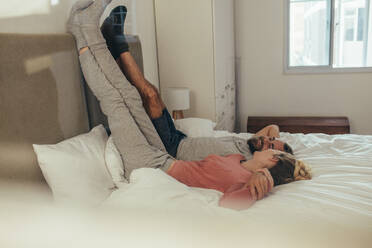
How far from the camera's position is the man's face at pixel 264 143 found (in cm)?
137

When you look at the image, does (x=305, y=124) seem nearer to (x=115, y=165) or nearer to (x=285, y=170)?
(x=285, y=170)

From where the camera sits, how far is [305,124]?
2.70m

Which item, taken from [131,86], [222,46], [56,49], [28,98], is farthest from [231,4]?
[28,98]

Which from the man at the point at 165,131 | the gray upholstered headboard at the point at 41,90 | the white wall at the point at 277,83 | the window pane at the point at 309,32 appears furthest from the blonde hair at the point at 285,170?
the window pane at the point at 309,32

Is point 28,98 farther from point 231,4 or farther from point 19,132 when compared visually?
point 231,4

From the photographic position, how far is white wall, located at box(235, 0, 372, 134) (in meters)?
2.78

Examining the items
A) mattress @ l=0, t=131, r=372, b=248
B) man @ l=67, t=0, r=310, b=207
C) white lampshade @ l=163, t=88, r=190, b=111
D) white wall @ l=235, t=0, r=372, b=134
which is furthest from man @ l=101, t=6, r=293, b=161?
white wall @ l=235, t=0, r=372, b=134

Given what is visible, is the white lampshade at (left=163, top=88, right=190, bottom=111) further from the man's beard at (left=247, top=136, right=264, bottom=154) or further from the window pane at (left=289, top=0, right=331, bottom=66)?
the window pane at (left=289, top=0, right=331, bottom=66)

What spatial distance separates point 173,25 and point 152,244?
2184 millimetres

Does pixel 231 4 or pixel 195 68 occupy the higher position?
pixel 231 4

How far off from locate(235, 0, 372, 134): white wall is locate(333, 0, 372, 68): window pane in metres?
0.15

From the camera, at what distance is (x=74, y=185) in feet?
2.90

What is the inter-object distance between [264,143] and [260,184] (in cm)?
54

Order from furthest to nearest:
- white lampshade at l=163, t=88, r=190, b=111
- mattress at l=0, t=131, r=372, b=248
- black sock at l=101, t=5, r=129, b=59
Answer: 1. white lampshade at l=163, t=88, r=190, b=111
2. black sock at l=101, t=5, r=129, b=59
3. mattress at l=0, t=131, r=372, b=248
